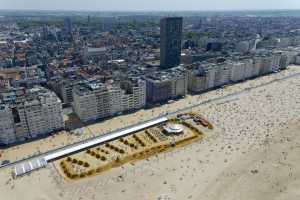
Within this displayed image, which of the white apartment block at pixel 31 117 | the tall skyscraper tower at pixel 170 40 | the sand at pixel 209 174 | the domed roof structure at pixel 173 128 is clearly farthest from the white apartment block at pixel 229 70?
the white apartment block at pixel 31 117

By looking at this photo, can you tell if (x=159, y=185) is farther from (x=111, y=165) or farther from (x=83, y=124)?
(x=83, y=124)

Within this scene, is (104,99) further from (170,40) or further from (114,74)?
(170,40)

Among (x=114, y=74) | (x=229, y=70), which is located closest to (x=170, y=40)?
(x=229, y=70)

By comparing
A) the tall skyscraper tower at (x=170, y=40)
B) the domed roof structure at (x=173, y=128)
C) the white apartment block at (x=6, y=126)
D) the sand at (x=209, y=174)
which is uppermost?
the tall skyscraper tower at (x=170, y=40)

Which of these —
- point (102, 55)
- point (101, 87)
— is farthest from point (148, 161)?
point (102, 55)

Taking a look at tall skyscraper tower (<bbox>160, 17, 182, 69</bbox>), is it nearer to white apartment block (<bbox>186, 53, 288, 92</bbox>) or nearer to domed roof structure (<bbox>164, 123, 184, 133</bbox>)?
white apartment block (<bbox>186, 53, 288, 92</bbox>)

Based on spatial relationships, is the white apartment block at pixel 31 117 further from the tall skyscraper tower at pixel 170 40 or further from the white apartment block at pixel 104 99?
the tall skyscraper tower at pixel 170 40
